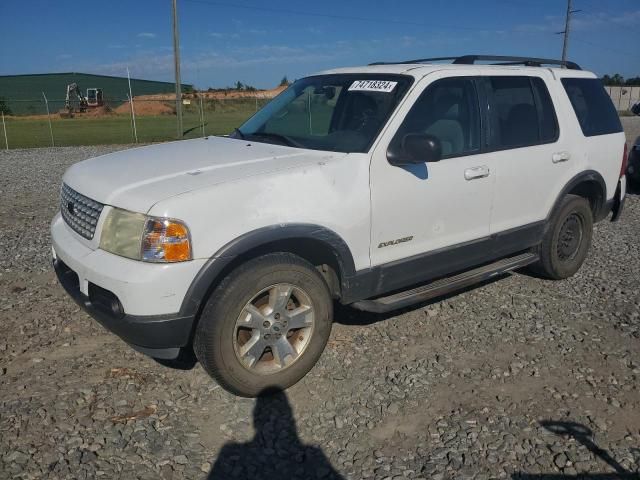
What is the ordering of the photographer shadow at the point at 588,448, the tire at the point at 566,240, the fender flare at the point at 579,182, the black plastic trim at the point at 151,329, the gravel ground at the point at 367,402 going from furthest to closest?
the tire at the point at 566,240
the fender flare at the point at 579,182
the black plastic trim at the point at 151,329
the gravel ground at the point at 367,402
the photographer shadow at the point at 588,448

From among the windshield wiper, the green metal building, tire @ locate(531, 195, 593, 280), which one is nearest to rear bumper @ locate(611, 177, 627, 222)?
tire @ locate(531, 195, 593, 280)

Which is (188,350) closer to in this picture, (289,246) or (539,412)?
(289,246)

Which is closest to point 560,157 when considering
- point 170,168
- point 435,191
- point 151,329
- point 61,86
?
point 435,191

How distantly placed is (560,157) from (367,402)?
2.89m

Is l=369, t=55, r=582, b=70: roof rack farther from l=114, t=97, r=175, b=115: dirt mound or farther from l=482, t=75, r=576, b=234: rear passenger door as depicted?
l=114, t=97, r=175, b=115: dirt mound

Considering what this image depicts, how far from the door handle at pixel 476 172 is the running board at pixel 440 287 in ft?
2.60

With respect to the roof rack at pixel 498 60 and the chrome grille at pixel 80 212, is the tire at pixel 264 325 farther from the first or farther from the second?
the roof rack at pixel 498 60

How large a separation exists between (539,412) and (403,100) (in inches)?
85.9

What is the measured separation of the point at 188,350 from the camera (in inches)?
161

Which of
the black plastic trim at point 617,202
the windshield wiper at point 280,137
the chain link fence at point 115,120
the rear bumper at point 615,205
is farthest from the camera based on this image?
the chain link fence at point 115,120

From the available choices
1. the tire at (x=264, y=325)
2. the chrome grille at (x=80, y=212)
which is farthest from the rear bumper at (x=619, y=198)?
the chrome grille at (x=80, y=212)

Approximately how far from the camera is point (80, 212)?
353 centimetres

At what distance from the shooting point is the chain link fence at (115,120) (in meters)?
23.7

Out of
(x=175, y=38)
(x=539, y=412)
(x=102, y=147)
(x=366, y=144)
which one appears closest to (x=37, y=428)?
(x=366, y=144)
